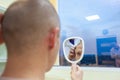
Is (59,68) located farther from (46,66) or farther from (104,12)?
(46,66)

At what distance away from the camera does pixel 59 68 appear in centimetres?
187

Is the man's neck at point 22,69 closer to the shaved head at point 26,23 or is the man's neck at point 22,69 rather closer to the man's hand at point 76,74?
the shaved head at point 26,23

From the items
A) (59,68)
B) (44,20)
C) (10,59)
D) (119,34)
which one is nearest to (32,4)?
(44,20)

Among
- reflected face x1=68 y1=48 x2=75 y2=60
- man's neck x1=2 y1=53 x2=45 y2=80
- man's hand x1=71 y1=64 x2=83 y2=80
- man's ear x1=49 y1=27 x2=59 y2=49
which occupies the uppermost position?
man's ear x1=49 y1=27 x2=59 y2=49

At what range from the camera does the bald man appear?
68 centimetres

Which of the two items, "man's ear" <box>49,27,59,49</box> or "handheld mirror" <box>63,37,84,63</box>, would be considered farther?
"handheld mirror" <box>63,37,84,63</box>

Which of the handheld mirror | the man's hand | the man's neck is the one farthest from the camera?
the handheld mirror

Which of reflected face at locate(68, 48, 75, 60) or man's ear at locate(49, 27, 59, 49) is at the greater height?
man's ear at locate(49, 27, 59, 49)

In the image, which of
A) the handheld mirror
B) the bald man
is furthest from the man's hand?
the bald man

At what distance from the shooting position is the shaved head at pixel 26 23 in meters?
0.68

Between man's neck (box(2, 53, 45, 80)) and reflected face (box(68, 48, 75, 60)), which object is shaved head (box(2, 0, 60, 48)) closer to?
man's neck (box(2, 53, 45, 80))

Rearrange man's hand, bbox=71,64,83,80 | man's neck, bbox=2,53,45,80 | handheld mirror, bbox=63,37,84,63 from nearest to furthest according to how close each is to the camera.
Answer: man's neck, bbox=2,53,45,80 → man's hand, bbox=71,64,83,80 → handheld mirror, bbox=63,37,84,63

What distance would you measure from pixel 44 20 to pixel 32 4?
69mm

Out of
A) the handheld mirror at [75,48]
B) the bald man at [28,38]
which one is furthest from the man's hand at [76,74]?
the bald man at [28,38]
